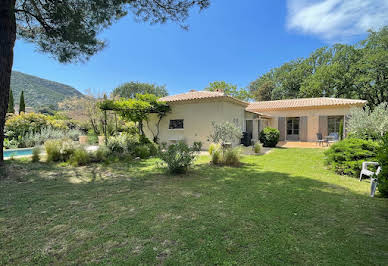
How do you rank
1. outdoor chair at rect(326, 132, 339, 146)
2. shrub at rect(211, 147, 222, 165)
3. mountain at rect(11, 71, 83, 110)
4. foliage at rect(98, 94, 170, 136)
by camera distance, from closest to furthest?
shrub at rect(211, 147, 222, 165), foliage at rect(98, 94, 170, 136), outdoor chair at rect(326, 132, 339, 146), mountain at rect(11, 71, 83, 110)

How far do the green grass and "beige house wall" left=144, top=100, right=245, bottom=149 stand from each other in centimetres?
856

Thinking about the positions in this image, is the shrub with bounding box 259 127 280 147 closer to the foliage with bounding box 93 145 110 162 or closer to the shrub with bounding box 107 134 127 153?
the shrub with bounding box 107 134 127 153

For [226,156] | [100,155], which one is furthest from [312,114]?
[100,155]

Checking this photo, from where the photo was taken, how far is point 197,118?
14.9 meters

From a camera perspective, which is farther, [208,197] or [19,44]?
[19,44]

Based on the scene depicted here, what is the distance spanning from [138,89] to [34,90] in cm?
3093

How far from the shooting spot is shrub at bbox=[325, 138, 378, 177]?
655 cm

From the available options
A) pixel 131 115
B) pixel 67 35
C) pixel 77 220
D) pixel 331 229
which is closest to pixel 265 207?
pixel 331 229

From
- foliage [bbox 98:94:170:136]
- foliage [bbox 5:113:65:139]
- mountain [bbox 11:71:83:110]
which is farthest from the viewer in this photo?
mountain [bbox 11:71:83:110]

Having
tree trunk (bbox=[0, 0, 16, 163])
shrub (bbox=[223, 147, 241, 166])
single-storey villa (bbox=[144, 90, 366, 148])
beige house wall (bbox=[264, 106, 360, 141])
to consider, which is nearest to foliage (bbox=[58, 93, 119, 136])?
single-storey villa (bbox=[144, 90, 366, 148])

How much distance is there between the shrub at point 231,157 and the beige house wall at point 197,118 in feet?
18.0

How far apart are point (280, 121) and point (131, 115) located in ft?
52.7

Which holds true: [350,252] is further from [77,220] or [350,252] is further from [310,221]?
[77,220]

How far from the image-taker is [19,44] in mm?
8445
